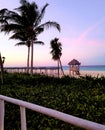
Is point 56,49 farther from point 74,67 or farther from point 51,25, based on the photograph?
point 51,25

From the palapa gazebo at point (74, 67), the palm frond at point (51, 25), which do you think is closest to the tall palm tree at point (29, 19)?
the palm frond at point (51, 25)

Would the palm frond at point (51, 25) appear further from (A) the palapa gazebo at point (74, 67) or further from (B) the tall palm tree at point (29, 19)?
(A) the palapa gazebo at point (74, 67)

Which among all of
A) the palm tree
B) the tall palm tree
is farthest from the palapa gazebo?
the tall palm tree

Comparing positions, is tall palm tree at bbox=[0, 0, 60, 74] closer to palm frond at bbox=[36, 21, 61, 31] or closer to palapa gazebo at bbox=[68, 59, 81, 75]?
palm frond at bbox=[36, 21, 61, 31]

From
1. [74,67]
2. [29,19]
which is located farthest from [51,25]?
[74,67]

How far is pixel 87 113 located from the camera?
252 inches

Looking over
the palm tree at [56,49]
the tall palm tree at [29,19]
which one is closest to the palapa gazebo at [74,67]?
the palm tree at [56,49]

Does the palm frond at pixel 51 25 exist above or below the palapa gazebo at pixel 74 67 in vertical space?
above

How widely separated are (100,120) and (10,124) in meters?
2.17

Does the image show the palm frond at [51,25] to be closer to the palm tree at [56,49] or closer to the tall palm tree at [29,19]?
the tall palm tree at [29,19]

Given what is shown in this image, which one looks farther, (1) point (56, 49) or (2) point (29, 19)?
(1) point (56, 49)

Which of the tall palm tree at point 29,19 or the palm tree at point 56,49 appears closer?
the tall palm tree at point 29,19

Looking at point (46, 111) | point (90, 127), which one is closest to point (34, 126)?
point (46, 111)

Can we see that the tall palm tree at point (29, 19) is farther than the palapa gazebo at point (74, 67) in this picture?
No
